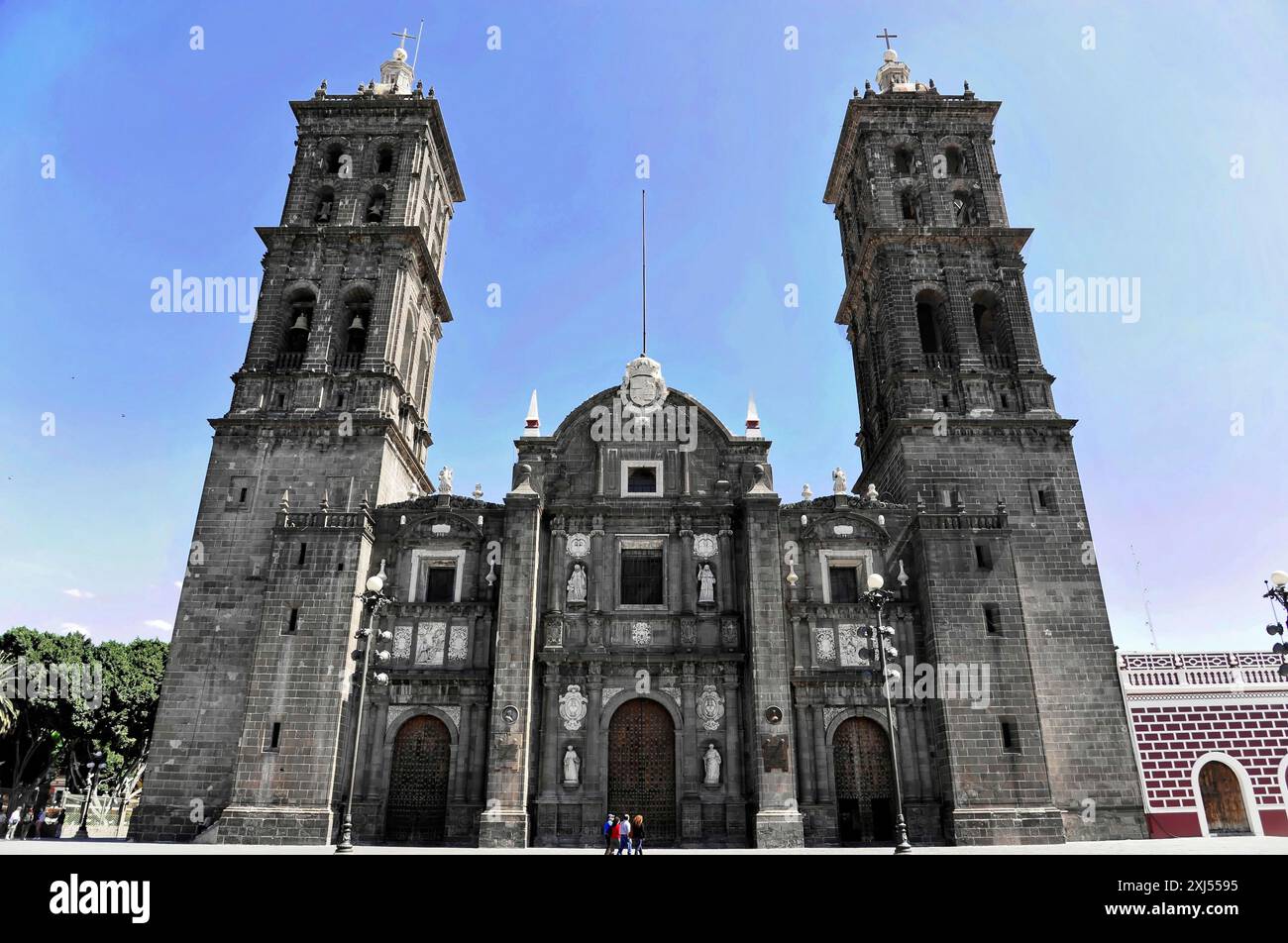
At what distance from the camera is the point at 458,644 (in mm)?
28047

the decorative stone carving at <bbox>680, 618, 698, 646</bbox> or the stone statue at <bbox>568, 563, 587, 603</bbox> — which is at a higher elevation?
the stone statue at <bbox>568, 563, 587, 603</bbox>

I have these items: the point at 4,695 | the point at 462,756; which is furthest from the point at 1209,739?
the point at 4,695

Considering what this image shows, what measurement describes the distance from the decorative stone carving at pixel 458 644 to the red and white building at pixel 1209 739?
2300 centimetres

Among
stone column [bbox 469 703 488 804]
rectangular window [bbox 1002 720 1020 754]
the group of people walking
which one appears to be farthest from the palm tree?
rectangular window [bbox 1002 720 1020 754]

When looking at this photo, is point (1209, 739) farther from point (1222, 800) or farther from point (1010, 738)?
point (1010, 738)

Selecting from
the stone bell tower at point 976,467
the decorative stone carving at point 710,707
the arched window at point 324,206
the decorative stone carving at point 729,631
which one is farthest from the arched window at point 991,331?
the arched window at point 324,206

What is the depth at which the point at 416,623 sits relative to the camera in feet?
92.9

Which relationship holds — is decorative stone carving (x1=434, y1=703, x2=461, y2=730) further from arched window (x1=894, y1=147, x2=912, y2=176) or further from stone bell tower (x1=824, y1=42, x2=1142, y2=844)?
arched window (x1=894, y1=147, x2=912, y2=176)

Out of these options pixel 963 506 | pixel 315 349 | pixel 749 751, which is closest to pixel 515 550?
pixel 749 751

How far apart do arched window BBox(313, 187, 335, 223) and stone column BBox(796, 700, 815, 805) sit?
96.3 feet

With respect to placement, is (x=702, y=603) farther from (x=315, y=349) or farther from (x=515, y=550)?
(x=315, y=349)

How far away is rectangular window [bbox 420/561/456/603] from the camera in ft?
96.5

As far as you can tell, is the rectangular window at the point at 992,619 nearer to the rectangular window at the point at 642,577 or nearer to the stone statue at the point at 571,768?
the rectangular window at the point at 642,577
